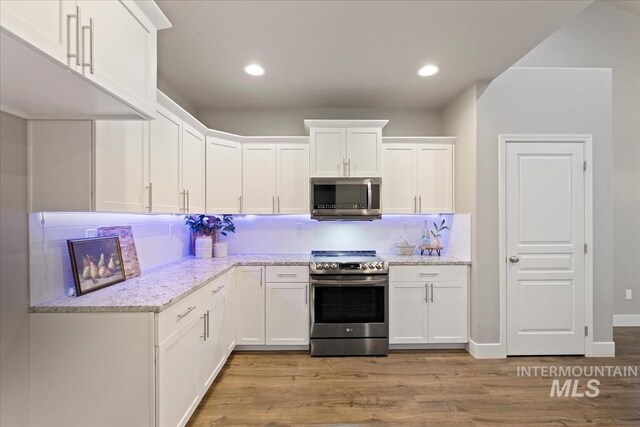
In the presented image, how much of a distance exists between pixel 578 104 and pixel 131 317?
418 centimetres

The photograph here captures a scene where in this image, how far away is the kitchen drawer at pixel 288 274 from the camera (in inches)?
126

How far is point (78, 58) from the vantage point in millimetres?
1135

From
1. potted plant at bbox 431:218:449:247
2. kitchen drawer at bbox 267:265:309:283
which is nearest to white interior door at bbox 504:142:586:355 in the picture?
potted plant at bbox 431:218:449:247

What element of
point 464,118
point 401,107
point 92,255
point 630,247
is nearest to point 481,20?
point 464,118

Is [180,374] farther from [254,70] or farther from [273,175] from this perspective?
[254,70]

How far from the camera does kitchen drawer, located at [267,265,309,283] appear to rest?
126 inches

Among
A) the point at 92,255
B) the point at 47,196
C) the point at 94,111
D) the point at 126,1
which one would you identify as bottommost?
the point at 92,255

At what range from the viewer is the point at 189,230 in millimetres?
3596

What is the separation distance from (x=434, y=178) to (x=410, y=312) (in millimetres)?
1509

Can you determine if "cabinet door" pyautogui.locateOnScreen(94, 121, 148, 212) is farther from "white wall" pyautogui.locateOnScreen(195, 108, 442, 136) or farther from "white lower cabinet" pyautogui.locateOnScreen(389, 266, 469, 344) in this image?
"white lower cabinet" pyautogui.locateOnScreen(389, 266, 469, 344)

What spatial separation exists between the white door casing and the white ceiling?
1012mm

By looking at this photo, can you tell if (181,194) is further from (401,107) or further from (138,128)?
(401,107)

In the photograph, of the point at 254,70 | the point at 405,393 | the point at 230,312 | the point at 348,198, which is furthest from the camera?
the point at 348,198

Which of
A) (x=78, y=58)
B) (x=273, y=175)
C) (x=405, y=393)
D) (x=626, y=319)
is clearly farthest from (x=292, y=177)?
(x=626, y=319)
